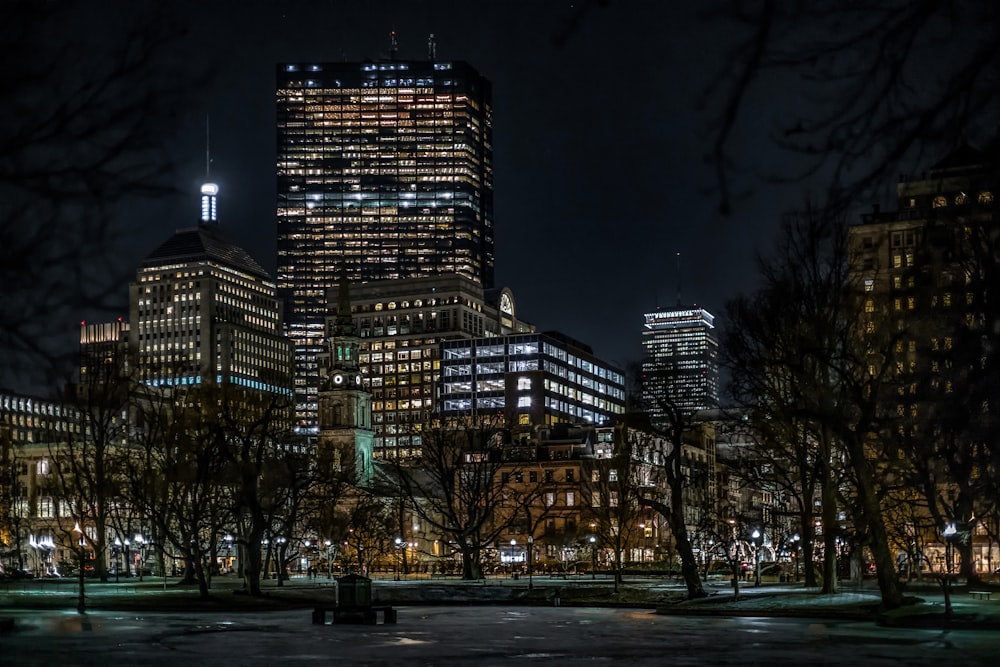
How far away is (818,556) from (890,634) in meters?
50.5

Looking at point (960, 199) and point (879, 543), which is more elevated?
point (960, 199)

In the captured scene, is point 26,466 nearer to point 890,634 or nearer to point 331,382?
point 331,382

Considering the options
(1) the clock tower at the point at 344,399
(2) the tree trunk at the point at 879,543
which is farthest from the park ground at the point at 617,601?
(1) the clock tower at the point at 344,399

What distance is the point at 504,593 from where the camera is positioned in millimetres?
69000

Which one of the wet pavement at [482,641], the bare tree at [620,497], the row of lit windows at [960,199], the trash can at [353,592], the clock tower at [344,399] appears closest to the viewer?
the row of lit windows at [960,199]

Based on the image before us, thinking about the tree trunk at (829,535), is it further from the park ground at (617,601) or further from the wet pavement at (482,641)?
the wet pavement at (482,641)

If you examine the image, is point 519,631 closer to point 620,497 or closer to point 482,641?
point 482,641

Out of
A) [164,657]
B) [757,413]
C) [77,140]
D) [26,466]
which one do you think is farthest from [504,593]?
[26,466]

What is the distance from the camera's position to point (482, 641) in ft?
125

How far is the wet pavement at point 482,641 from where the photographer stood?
3148cm

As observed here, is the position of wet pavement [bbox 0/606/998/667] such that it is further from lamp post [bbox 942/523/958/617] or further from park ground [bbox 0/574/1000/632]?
park ground [bbox 0/574/1000/632]

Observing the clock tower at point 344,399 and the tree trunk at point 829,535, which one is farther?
the clock tower at point 344,399

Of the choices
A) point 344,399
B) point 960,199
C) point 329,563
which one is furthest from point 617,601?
point 344,399

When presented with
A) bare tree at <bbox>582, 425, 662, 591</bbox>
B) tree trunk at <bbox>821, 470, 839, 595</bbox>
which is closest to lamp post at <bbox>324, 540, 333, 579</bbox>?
bare tree at <bbox>582, 425, 662, 591</bbox>
